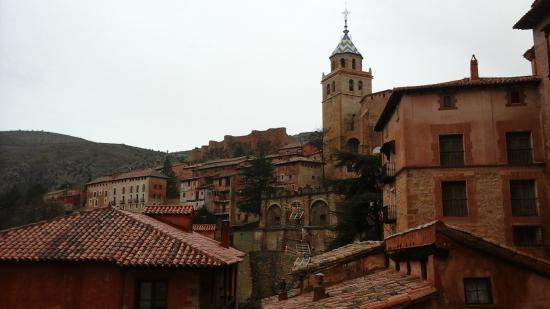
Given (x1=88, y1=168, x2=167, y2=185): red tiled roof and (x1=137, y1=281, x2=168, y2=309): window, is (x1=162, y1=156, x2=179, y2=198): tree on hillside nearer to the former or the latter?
(x1=88, y1=168, x2=167, y2=185): red tiled roof

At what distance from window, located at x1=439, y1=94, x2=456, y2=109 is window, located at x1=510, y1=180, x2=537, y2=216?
13.8 ft

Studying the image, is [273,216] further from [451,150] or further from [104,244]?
[104,244]

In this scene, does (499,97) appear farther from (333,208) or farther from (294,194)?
(294,194)

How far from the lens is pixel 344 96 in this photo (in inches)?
3095

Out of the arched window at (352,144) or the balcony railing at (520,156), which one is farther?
the arched window at (352,144)

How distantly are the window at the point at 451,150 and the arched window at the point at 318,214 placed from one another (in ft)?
130

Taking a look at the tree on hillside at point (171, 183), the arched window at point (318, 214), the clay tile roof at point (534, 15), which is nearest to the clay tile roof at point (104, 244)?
the clay tile roof at point (534, 15)

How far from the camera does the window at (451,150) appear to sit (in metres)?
22.0

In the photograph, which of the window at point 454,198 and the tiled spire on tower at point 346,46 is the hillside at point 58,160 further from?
the window at point 454,198

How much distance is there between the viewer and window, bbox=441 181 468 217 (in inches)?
850

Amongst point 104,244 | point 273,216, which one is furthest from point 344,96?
point 104,244

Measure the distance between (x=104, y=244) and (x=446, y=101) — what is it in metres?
15.6

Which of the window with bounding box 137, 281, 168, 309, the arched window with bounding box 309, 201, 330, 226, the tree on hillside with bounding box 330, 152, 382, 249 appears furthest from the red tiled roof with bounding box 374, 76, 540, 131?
the arched window with bounding box 309, 201, 330, 226

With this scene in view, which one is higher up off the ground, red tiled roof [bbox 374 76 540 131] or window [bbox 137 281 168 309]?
red tiled roof [bbox 374 76 540 131]
